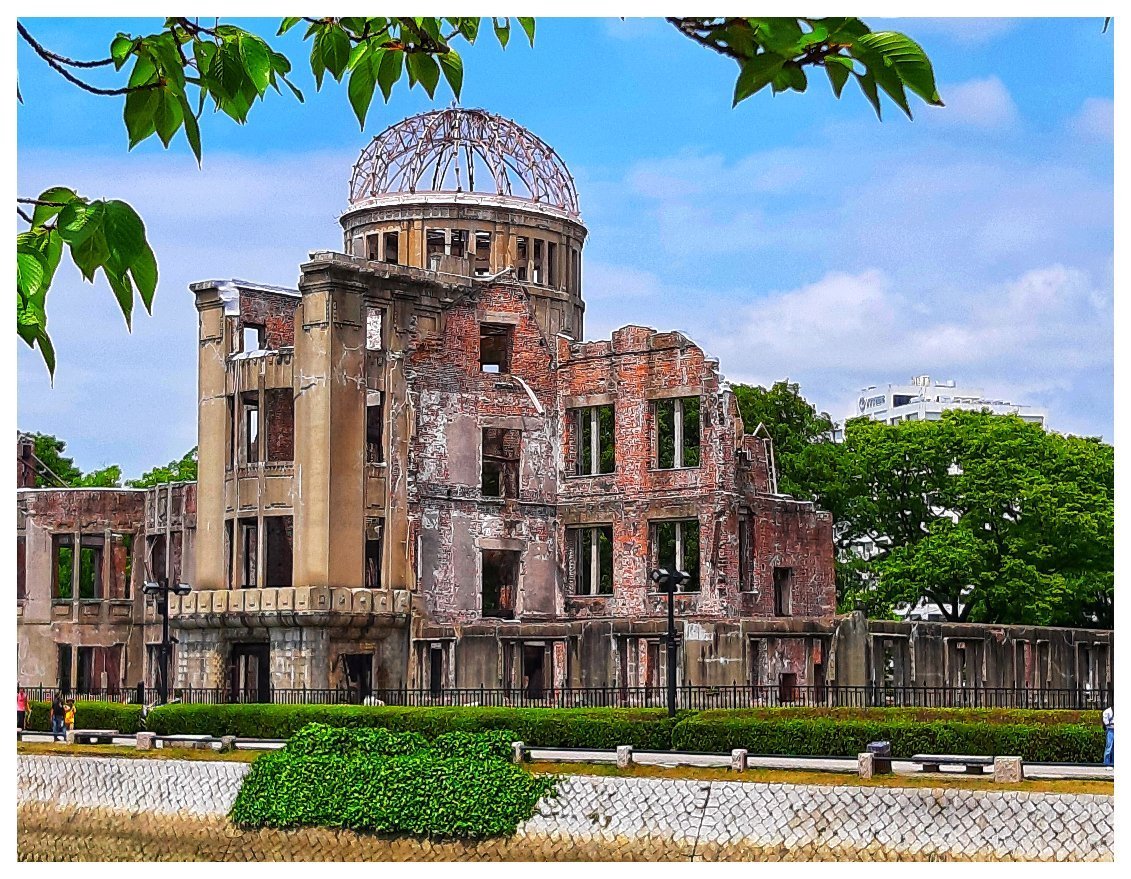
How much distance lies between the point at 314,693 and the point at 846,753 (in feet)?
52.3

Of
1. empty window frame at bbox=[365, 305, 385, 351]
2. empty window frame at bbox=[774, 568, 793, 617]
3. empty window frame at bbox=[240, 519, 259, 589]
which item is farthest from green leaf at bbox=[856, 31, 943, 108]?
empty window frame at bbox=[774, 568, 793, 617]

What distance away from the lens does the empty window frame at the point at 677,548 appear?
44781 mm

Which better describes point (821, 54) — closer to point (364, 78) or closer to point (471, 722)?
point (364, 78)

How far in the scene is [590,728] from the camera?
30.8 m

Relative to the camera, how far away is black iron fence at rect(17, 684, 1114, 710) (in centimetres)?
3672

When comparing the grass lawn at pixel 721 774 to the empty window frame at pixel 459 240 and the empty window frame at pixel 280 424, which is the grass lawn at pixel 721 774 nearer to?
the empty window frame at pixel 280 424

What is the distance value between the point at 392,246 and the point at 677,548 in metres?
16.1

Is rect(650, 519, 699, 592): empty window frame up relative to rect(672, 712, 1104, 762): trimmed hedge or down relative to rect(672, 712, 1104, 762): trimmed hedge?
up

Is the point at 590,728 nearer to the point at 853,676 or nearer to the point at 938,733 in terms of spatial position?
the point at 938,733

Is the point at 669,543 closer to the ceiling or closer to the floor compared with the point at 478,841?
closer to the ceiling

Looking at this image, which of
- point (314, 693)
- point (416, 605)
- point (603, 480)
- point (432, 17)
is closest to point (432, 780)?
point (314, 693)

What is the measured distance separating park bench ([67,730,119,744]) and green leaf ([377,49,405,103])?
30.2 m

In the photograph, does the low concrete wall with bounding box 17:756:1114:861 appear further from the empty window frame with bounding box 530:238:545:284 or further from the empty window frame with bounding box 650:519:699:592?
the empty window frame with bounding box 530:238:545:284

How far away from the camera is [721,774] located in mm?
26609
